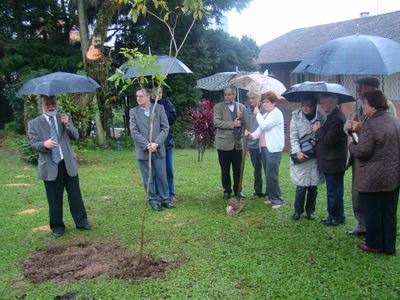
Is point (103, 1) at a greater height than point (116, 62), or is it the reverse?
point (103, 1)

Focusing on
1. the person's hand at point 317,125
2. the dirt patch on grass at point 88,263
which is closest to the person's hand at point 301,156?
the person's hand at point 317,125

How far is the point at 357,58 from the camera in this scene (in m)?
4.57

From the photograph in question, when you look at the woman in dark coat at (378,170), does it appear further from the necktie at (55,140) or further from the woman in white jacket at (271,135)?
the necktie at (55,140)

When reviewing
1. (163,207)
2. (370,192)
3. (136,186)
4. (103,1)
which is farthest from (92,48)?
(370,192)

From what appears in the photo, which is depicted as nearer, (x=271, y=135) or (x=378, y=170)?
(x=378, y=170)

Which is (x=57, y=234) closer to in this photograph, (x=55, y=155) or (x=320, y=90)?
(x=55, y=155)

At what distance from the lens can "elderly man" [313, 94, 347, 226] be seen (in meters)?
5.38

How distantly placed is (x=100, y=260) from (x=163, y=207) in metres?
2.09

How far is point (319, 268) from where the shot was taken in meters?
4.40

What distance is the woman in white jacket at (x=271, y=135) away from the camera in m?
6.38

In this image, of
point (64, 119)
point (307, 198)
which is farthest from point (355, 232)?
point (64, 119)

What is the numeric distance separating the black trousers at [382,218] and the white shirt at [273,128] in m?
1.91

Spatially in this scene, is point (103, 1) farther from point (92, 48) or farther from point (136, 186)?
point (136, 186)

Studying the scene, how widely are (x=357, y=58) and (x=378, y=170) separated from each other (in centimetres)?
119
